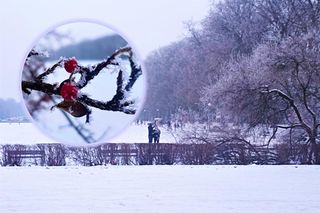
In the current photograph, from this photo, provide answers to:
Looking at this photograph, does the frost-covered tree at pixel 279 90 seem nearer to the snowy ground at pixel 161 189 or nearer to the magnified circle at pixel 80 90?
the snowy ground at pixel 161 189

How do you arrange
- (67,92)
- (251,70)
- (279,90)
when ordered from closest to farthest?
(67,92) < (251,70) < (279,90)

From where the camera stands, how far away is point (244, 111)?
3.28 meters

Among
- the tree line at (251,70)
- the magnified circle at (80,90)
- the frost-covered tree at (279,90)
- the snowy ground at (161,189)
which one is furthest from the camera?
the frost-covered tree at (279,90)

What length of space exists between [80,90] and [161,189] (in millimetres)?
2170

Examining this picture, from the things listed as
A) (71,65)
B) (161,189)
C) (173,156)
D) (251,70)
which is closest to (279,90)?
(251,70)

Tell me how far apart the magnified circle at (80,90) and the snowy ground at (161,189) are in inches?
67.9

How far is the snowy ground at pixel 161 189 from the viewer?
282 centimetres

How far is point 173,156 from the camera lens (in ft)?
10.1

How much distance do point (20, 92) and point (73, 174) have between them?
7.81 feet

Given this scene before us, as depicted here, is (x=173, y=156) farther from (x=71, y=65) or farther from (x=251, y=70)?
(x=71, y=65)

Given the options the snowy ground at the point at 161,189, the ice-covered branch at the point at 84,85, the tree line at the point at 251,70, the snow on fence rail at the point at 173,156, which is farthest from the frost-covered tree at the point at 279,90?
the ice-covered branch at the point at 84,85

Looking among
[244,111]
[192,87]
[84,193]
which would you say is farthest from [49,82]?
[244,111]

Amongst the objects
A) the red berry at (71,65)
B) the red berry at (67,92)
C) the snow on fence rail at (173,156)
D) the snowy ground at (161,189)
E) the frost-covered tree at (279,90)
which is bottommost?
the snowy ground at (161,189)

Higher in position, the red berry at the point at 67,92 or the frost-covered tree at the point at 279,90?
the frost-covered tree at the point at 279,90
